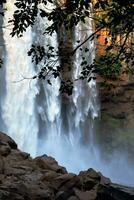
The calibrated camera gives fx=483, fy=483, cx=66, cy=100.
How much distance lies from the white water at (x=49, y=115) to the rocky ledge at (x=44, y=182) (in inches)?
355

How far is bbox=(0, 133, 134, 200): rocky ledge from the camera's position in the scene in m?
11.7

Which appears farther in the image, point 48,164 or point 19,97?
point 19,97

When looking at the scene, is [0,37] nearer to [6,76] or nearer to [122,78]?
[6,76]

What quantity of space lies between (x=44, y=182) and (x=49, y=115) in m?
13.4

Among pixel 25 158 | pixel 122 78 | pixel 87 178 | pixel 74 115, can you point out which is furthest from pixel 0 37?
pixel 87 178

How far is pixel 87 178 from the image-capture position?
13.4 meters

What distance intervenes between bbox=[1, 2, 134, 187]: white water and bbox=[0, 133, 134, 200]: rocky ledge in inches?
355

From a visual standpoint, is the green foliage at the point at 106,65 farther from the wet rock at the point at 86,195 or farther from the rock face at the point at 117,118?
the rock face at the point at 117,118

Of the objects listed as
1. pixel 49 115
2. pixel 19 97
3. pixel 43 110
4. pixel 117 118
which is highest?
pixel 19 97

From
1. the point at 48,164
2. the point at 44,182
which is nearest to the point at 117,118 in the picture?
the point at 48,164

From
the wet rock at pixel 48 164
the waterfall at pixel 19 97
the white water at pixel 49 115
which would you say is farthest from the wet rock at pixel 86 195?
the waterfall at pixel 19 97

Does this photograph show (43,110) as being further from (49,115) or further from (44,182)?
(44,182)

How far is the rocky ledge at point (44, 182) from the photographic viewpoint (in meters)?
11.7

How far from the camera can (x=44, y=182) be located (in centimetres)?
1280
